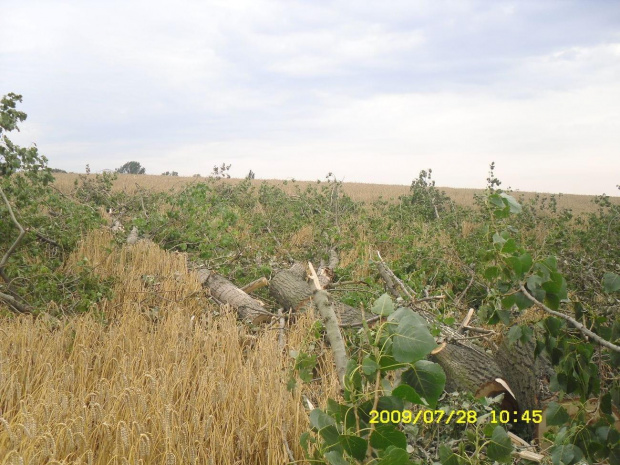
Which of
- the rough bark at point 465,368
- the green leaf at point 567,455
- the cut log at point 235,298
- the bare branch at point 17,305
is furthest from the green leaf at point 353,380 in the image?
the bare branch at point 17,305

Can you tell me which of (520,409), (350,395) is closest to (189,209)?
(520,409)

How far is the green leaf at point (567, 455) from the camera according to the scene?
6.45ft

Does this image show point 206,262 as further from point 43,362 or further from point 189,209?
point 43,362

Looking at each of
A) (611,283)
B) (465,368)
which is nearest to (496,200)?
(611,283)

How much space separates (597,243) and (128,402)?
847 cm

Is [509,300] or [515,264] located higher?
[515,264]

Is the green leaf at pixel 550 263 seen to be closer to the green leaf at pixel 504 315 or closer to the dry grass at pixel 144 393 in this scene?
the green leaf at pixel 504 315

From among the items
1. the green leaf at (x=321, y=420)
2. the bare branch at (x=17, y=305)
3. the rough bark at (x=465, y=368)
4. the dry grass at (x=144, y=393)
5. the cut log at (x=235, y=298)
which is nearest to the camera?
the green leaf at (x=321, y=420)

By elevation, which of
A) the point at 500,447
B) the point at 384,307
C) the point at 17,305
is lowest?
the point at 17,305

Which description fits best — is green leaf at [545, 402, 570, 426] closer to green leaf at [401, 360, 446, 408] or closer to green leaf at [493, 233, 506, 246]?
green leaf at [493, 233, 506, 246]

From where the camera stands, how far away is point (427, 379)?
4.50ft

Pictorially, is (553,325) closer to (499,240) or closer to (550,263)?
(550,263)

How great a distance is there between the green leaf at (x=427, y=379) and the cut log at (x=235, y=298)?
4254mm

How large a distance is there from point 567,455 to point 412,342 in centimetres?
118
